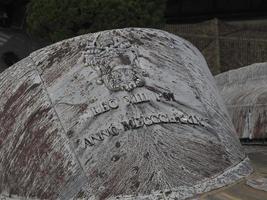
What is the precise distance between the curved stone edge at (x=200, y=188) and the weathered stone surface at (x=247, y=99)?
96.0 inches

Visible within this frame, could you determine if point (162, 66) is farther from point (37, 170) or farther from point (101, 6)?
point (101, 6)

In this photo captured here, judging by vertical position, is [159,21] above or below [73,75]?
below

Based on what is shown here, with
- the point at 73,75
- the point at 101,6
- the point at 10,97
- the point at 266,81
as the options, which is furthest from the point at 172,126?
the point at 101,6

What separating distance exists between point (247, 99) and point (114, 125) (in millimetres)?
3291

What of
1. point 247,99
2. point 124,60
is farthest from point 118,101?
point 247,99

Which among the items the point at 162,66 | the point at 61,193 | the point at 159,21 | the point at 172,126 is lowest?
the point at 159,21

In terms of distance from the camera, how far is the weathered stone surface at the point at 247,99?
5738 mm

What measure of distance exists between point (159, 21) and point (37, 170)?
8472mm

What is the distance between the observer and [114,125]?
10.1 ft

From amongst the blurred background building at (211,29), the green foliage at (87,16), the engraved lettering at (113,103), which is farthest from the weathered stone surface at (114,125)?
the blurred background building at (211,29)

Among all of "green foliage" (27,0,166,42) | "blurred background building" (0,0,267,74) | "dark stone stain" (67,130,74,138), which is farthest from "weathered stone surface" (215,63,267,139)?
"blurred background building" (0,0,267,74)

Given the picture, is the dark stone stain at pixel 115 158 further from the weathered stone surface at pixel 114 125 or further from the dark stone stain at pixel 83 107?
the dark stone stain at pixel 83 107

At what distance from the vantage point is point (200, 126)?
10.5 ft

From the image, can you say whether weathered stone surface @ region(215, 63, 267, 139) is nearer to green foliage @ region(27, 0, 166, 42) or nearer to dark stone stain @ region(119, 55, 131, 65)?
dark stone stain @ region(119, 55, 131, 65)
